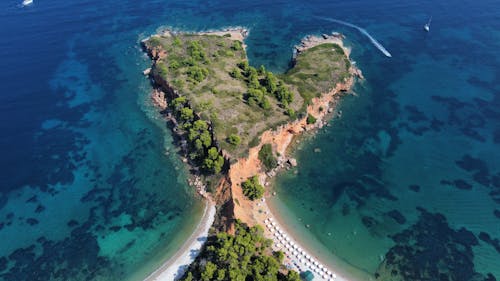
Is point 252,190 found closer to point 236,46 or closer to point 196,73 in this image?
point 196,73

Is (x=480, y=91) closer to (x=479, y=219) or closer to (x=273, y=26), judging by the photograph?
(x=479, y=219)

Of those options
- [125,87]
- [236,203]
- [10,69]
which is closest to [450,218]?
[236,203]

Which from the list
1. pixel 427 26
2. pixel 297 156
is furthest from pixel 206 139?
pixel 427 26

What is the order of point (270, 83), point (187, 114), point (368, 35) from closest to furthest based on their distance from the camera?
point (187, 114)
point (270, 83)
point (368, 35)

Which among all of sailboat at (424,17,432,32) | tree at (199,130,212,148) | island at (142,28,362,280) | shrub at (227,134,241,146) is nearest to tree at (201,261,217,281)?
island at (142,28,362,280)

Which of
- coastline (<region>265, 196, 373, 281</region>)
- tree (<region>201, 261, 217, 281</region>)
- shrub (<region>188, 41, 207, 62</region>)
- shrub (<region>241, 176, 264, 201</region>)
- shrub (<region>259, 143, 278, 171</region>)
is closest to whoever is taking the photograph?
tree (<region>201, 261, 217, 281</region>)

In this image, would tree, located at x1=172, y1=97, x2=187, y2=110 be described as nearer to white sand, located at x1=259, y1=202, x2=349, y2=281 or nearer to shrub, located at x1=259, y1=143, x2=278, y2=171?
shrub, located at x1=259, y1=143, x2=278, y2=171
